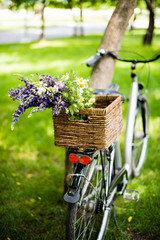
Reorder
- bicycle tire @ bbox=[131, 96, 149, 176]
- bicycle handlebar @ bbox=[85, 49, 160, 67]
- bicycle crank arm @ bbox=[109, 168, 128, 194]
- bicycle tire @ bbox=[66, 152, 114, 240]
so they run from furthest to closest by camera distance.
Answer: bicycle tire @ bbox=[131, 96, 149, 176]
bicycle handlebar @ bbox=[85, 49, 160, 67]
bicycle crank arm @ bbox=[109, 168, 128, 194]
bicycle tire @ bbox=[66, 152, 114, 240]

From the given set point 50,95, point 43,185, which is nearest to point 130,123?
point 43,185

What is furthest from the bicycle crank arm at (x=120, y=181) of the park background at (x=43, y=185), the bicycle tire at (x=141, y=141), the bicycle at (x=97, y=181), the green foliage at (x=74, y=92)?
the green foliage at (x=74, y=92)

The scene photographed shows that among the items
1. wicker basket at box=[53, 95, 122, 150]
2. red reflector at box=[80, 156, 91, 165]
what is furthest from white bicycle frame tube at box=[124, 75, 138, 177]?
red reflector at box=[80, 156, 91, 165]

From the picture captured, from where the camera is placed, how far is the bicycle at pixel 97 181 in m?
1.94

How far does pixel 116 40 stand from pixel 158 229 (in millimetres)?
1957

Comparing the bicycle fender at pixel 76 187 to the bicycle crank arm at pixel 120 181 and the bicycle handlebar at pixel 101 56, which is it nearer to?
the bicycle crank arm at pixel 120 181

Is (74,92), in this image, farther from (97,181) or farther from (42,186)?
(42,186)

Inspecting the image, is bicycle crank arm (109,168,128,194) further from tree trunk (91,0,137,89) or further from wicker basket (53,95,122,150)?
tree trunk (91,0,137,89)

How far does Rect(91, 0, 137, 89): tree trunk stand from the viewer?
302 centimetres

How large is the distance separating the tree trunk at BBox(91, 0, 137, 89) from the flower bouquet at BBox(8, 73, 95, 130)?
136 cm

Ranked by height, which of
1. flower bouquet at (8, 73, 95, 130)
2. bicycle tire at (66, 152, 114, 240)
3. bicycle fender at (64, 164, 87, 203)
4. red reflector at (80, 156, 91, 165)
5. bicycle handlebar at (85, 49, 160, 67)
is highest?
bicycle handlebar at (85, 49, 160, 67)

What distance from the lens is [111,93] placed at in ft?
7.93

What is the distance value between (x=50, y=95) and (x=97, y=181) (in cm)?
108

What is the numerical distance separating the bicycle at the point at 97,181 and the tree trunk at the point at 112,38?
0.12m
